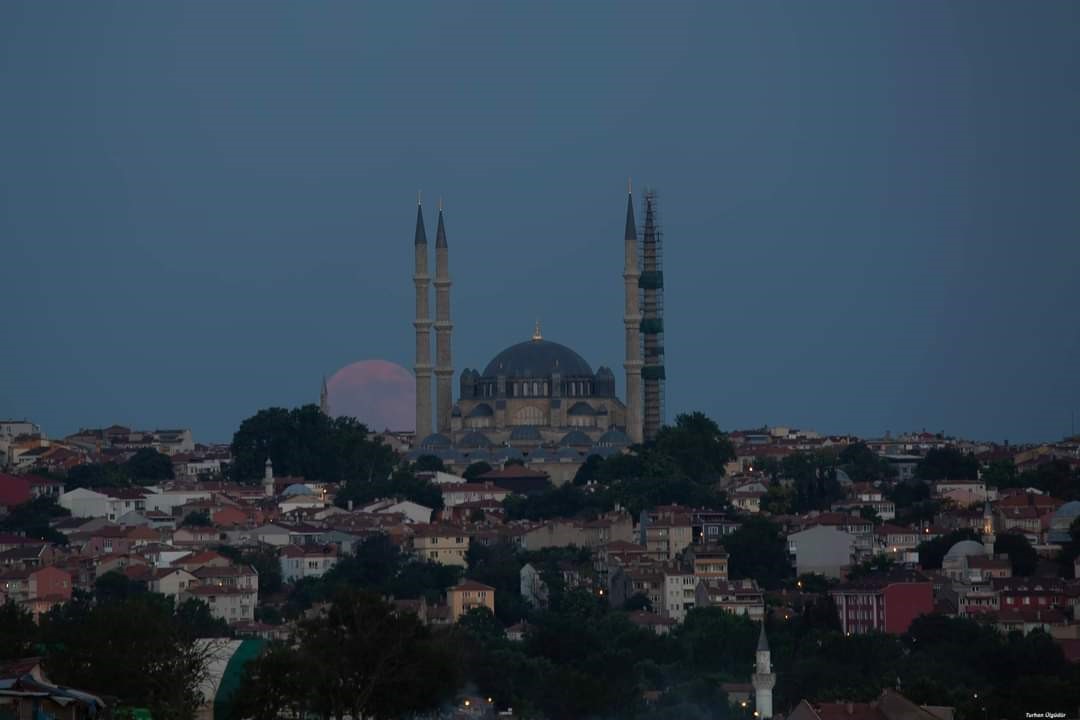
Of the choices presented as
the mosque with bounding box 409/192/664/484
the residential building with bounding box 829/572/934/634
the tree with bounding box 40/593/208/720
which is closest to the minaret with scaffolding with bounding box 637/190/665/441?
the mosque with bounding box 409/192/664/484

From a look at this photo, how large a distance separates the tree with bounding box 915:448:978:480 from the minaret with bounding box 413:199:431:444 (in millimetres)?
15425

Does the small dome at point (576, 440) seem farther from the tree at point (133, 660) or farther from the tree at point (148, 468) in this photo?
the tree at point (133, 660)

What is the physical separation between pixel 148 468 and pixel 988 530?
2927cm

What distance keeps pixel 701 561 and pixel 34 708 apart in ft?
169

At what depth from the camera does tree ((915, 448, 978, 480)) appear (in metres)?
90.2

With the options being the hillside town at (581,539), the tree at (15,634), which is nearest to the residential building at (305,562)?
the hillside town at (581,539)

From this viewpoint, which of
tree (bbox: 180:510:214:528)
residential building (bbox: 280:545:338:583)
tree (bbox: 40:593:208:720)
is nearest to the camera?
tree (bbox: 40:593:208:720)

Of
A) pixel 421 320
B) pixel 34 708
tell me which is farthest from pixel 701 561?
pixel 34 708

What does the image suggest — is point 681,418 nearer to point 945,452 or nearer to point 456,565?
point 945,452

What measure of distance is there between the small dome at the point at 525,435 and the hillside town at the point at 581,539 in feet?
2.42

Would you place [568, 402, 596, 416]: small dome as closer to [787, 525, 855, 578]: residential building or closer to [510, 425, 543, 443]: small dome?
[510, 425, 543, 443]: small dome

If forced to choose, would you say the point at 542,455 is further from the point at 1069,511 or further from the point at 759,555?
the point at 759,555

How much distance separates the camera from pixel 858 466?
308 feet

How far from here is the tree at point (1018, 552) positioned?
71.8m
